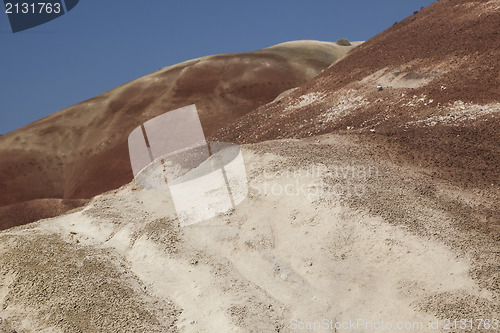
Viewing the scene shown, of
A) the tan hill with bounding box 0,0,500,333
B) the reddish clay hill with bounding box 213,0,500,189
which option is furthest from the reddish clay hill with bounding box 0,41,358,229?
the tan hill with bounding box 0,0,500,333

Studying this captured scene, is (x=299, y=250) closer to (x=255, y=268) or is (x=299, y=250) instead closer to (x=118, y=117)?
(x=255, y=268)

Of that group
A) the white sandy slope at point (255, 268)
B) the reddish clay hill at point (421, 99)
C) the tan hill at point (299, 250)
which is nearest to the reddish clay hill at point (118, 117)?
the reddish clay hill at point (421, 99)

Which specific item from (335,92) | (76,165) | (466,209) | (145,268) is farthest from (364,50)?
(76,165)

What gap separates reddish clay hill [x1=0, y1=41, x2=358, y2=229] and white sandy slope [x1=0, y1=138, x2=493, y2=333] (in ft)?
99.0

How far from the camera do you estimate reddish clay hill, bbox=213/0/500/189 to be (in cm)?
1432

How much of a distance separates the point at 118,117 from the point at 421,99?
37170 millimetres

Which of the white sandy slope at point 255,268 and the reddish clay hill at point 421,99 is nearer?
the white sandy slope at point 255,268

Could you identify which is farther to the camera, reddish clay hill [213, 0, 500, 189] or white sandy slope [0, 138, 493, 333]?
reddish clay hill [213, 0, 500, 189]

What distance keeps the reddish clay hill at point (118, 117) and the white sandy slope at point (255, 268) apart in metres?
30.2

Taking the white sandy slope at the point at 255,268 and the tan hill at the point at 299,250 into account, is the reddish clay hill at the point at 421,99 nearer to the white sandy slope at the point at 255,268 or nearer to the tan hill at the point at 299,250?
the tan hill at the point at 299,250

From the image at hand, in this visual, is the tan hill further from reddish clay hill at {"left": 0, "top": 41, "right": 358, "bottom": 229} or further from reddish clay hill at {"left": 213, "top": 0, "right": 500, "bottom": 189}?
reddish clay hill at {"left": 0, "top": 41, "right": 358, "bottom": 229}

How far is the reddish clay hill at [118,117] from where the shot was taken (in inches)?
1735

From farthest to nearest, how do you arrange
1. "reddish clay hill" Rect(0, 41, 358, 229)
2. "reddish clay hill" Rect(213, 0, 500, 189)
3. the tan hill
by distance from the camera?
"reddish clay hill" Rect(0, 41, 358, 229) < "reddish clay hill" Rect(213, 0, 500, 189) < the tan hill

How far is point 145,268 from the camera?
10.2 metres
